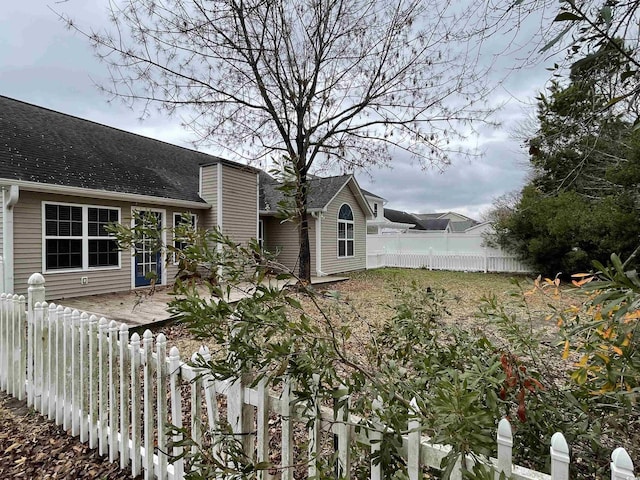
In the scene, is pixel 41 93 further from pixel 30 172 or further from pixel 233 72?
pixel 233 72

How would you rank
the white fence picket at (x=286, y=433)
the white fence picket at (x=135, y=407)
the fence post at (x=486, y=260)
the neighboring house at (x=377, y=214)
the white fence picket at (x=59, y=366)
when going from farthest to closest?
the neighboring house at (x=377, y=214)
the fence post at (x=486, y=260)
the white fence picket at (x=59, y=366)
the white fence picket at (x=135, y=407)
the white fence picket at (x=286, y=433)

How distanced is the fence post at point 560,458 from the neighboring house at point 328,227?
11.7 metres

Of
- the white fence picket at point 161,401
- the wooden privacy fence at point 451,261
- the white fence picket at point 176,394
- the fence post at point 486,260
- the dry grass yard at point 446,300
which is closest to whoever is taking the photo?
the white fence picket at point 176,394

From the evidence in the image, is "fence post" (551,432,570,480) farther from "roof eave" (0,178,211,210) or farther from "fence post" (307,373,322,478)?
"roof eave" (0,178,211,210)

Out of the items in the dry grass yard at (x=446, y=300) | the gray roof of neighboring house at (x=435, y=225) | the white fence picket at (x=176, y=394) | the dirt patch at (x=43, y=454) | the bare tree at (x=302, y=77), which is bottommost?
the dirt patch at (x=43, y=454)

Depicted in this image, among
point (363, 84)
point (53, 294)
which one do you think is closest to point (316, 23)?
point (363, 84)

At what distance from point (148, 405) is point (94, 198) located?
8.05 m

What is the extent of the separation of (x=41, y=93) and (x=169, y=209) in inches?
183

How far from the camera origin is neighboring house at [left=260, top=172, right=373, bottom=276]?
13.6 metres

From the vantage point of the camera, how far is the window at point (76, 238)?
7953 mm

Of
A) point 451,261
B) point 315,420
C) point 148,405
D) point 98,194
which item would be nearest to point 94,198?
point 98,194

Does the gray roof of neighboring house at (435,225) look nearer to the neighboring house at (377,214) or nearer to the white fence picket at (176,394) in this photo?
the neighboring house at (377,214)

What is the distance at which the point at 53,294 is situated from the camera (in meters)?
7.90

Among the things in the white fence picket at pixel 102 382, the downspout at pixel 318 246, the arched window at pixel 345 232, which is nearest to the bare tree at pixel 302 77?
the downspout at pixel 318 246
